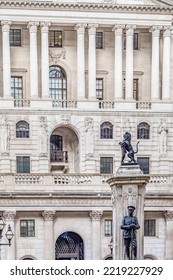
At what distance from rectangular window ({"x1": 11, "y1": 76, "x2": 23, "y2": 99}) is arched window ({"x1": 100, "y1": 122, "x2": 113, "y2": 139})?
22.9 feet

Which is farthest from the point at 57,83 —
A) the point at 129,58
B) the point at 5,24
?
the point at 5,24

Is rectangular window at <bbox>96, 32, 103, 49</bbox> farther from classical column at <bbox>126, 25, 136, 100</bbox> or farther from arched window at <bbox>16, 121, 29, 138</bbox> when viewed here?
arched window at <bbox>16, 121, 29, 138</bbox>

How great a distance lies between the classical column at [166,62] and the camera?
58.4m

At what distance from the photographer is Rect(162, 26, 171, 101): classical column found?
58438 mm

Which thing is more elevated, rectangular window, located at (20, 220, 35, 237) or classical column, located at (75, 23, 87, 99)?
classical column, located at (75, 23, 87, 99)

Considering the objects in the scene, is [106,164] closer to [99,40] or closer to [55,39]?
[99,40]

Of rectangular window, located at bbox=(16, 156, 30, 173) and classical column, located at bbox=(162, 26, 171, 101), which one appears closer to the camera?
rectangular window, located at bbox=(16, 156, 30, 173)

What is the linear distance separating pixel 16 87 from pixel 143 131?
10686 millimetres

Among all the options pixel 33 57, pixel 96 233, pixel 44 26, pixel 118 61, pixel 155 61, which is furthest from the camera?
pixel 155 61

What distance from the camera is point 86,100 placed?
57.6 metres

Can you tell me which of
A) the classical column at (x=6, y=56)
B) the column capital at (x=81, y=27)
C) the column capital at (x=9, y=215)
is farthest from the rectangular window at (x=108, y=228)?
the column capital at (x=81, y=27)

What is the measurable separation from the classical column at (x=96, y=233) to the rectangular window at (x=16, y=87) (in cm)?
1208

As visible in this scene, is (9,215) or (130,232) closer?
(130,232)

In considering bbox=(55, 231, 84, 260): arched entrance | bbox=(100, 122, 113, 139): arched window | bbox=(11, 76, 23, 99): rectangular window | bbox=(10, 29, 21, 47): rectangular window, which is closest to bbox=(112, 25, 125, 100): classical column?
bbox=(100, 122, 113, 139): arched window
